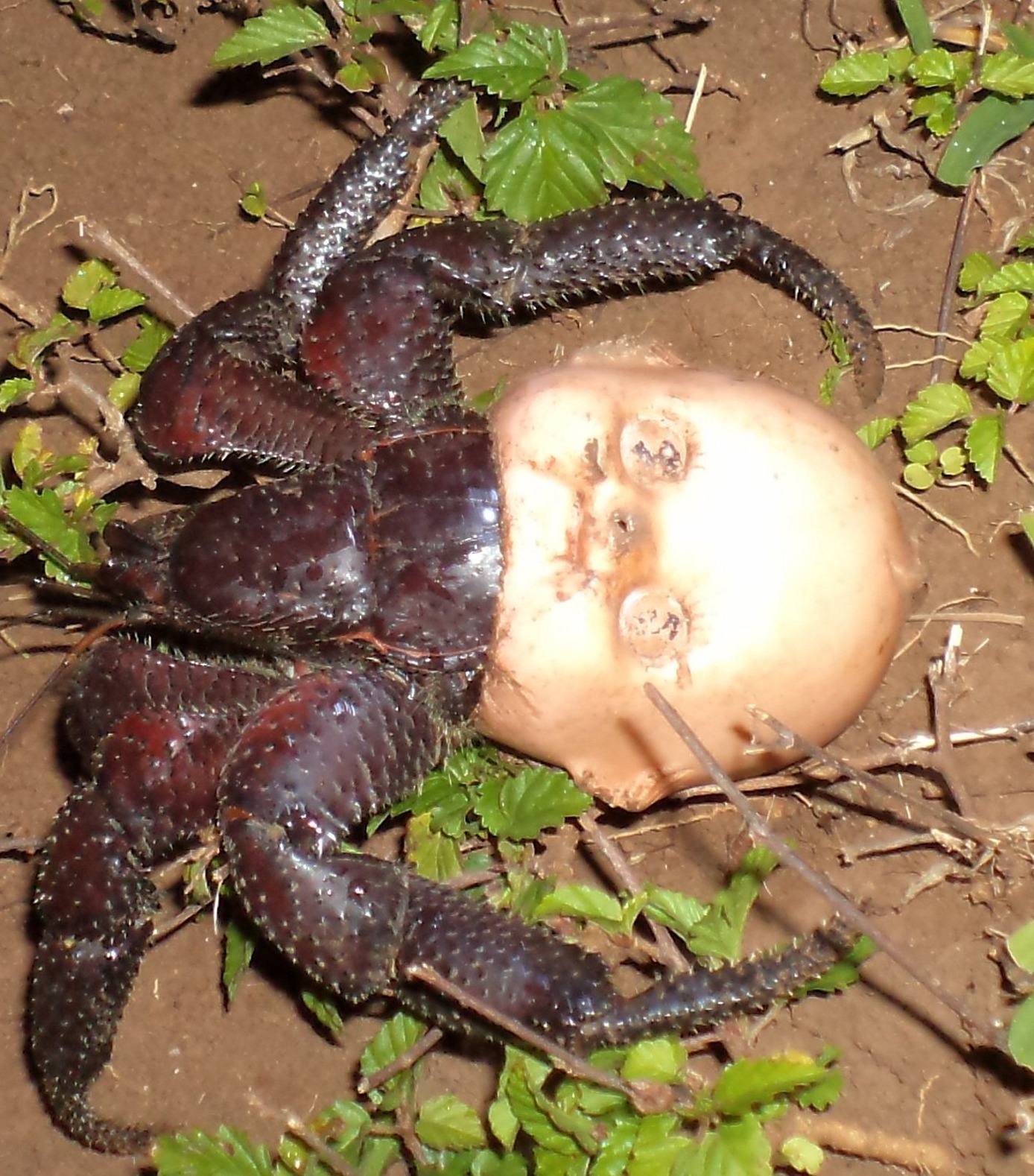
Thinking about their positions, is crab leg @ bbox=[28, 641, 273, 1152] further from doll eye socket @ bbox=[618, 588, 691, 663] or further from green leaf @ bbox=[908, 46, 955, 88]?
green leaf @ bbox=[908, 46, 955, 88]

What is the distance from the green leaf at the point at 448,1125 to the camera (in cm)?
229

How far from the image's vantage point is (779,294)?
267 centimetres

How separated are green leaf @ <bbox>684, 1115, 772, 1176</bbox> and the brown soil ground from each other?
581 mm

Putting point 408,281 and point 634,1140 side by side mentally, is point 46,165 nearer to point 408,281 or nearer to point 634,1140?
point 408,281

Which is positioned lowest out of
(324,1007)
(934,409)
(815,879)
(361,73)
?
(324,1007)

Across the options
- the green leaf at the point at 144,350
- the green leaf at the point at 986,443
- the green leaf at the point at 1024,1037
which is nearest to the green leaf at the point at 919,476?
the green leaf at the point at 986,443

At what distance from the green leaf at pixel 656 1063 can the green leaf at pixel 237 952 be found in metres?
1.03

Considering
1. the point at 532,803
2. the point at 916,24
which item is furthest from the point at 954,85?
the point at 532,803

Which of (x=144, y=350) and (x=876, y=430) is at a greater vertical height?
(x=876, y=430)

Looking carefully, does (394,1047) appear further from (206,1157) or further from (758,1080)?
(758,1080)

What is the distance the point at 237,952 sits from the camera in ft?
8.67

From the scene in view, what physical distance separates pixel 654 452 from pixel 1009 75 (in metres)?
1.16

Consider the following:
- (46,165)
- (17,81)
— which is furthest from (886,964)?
(17,81)

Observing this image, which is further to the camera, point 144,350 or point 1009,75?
point 144,350
